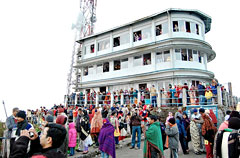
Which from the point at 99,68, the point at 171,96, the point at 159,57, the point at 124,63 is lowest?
the point at 171,96

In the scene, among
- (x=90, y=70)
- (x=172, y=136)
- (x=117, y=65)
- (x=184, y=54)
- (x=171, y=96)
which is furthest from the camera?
(x=90, y=70)

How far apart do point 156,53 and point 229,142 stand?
52.0ft

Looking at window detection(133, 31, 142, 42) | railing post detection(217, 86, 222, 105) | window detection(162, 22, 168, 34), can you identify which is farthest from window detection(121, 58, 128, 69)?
railing post detection(217, 86, 222, 105)

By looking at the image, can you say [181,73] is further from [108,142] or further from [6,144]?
[6,144]

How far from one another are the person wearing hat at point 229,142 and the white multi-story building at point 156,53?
13.5 metres

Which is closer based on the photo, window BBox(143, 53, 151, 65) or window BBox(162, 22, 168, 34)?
window BBox(162, 22, 168, 34)

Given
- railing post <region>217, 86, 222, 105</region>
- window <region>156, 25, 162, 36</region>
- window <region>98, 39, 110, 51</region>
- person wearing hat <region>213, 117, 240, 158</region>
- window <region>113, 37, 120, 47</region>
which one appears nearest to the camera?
person wearing hat <region>213, 117, 240, 158</region>

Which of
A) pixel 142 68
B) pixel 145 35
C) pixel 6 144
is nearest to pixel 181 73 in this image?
pixel 142 68

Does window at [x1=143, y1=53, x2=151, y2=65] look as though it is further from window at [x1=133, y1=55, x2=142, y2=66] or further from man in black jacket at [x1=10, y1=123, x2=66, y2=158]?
man in black jacket at [x1=10, y1=123, x2=66, y2=158]

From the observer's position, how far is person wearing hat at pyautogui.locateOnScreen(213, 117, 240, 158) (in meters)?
3.34

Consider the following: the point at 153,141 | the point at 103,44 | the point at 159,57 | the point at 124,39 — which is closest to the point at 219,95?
the point at 159,57

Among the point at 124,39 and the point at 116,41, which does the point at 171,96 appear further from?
the point at 116,41

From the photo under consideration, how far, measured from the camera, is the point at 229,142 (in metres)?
3.42

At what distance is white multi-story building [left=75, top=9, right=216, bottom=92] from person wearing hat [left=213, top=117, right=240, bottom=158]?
44.2ft
